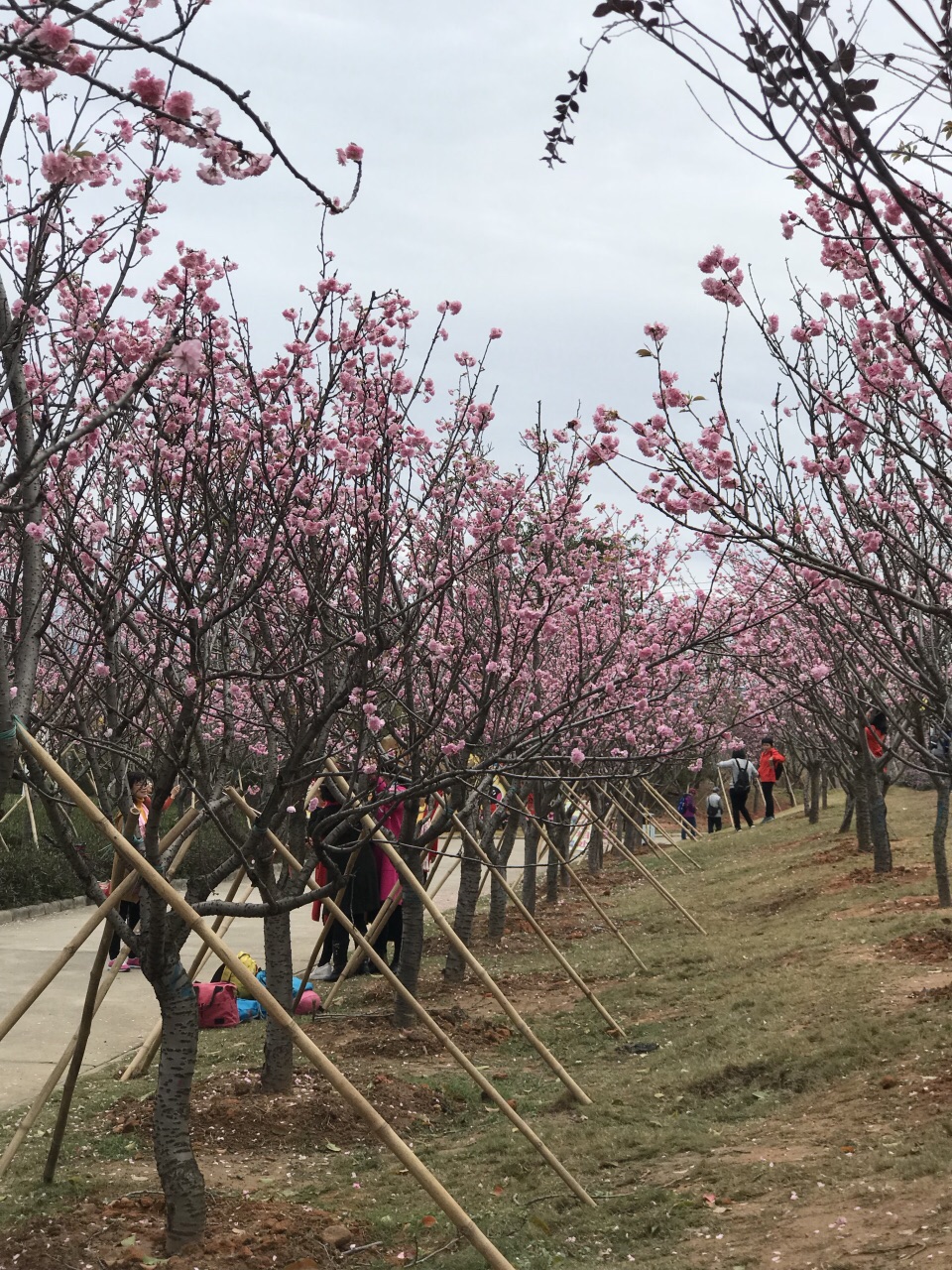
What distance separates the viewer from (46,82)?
255 cm

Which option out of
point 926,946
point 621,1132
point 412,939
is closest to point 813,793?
point 926,946

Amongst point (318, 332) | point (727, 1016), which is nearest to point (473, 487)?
point (318, 332)

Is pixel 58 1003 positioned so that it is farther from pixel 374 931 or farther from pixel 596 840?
pixel 596 840

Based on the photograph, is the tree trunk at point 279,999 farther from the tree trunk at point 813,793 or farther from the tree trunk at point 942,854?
the tree trunk at point 813,793

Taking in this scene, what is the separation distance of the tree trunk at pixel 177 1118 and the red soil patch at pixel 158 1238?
11 centimetres

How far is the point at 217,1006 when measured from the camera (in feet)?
30.2

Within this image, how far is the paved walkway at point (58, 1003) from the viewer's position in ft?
26.5

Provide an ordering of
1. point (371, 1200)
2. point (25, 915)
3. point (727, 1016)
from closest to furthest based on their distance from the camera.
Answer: point (371, 1200)
point (727, 1016)
point (25, 915)

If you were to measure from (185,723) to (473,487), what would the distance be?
4882mm

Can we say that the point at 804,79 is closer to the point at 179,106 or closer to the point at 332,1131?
the point at 179,106

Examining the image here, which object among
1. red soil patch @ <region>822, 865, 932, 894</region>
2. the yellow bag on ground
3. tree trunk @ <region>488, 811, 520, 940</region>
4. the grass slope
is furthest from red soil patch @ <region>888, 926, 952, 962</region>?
the yellow bag on ground

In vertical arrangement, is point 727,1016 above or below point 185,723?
below

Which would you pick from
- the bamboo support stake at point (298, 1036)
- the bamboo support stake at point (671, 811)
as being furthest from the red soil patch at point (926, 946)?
the bamboo support stake at point (671, 811)

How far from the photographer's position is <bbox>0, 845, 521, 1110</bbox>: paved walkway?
8.08 m
